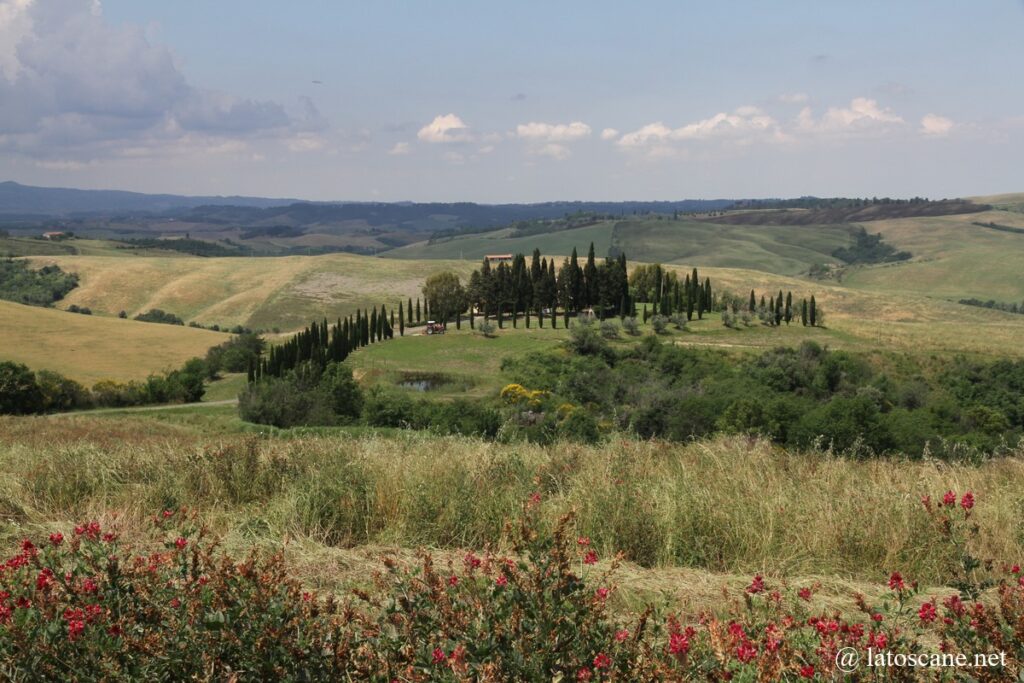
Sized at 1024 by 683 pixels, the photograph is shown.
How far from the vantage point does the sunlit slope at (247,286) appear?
401ft

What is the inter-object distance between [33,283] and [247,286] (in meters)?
35.6

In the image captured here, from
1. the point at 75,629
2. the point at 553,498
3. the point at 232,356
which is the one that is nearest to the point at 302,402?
the point at 232,356

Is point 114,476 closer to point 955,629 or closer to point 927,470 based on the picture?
point 955,629

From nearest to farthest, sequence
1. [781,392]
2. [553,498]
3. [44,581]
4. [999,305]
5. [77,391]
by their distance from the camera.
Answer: [44,581] < [553,498] < [781,392] < [77,391] < [999,305]

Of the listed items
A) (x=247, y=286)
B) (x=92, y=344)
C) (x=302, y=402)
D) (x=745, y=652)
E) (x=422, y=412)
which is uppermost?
(x=745, y=652)

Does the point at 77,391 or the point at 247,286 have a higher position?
the point at 247,286

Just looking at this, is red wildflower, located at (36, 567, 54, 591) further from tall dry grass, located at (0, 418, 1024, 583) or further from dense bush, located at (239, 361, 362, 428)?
dense bush, located at (239, 361, 362, 428)

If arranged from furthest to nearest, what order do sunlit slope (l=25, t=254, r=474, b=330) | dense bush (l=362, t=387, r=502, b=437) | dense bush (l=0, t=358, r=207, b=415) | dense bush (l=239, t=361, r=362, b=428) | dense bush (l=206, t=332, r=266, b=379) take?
sunlit slope (l=25, t=254, r=474, b=330)
dense bush (l=206, t=332, r=266, b=379)
dense bush (l=0, t=358, r=207, b=415)
dense bush (l=239, t=361, r=362, b=428)
dense bush (l=362, t=387, r=502, b=437)

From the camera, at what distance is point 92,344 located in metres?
76.8

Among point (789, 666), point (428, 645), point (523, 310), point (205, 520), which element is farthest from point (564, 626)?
point (523, 310)

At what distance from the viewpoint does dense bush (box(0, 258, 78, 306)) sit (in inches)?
4914

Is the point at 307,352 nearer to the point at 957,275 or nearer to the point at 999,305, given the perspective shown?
the point at 999,305

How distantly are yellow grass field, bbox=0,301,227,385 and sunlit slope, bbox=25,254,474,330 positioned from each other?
29032 mm

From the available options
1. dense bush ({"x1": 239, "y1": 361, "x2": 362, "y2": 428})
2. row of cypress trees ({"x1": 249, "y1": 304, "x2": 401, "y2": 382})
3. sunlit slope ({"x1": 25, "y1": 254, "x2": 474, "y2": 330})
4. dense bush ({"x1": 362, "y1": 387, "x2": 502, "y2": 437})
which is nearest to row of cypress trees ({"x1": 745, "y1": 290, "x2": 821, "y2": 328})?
row of cypress trees ({"x1": 249, "y1": 304, "x2": 401, "y2": 382})
